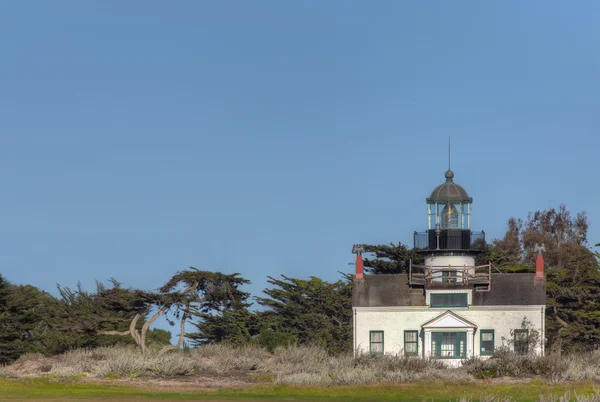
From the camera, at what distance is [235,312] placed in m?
53.0

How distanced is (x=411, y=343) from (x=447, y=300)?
96.7 inches

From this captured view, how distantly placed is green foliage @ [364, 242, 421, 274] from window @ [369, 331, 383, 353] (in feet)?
29.3

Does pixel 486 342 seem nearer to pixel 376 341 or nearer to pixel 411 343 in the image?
pixel 411 343

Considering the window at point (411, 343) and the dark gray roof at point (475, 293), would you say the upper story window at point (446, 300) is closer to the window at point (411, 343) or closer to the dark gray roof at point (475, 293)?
the dark gray roof at point (475, 293)

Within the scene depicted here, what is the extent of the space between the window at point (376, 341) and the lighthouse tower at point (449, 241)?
2872 millimetres

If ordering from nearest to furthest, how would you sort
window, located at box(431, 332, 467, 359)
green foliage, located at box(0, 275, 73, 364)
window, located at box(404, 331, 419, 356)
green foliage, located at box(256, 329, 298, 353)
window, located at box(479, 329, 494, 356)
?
green foliage, located at box(0, 275, 73, 364) → window, located at box(431, 332, 467, 359) → window, located at box(479, 329, 494, 356) → window, located at box(404, 331, 419, 356) → green foliage, located at box(256, 329, 298, 353)

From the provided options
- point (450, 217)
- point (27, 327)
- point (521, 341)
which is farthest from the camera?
point (450, 217)

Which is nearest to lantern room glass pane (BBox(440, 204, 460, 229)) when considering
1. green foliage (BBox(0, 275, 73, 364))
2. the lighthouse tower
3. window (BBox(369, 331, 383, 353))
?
the lighthouse tower

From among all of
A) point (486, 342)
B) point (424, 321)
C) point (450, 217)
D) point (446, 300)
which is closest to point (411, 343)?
point (424, 321)

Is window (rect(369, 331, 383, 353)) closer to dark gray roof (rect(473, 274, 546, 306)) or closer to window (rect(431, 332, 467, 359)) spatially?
window (rect(431, 332, 467, 359))

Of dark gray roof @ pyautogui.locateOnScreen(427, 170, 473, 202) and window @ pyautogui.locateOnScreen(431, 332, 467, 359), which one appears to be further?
dark gray roof @ pyautogui.locateOnScreen(427, 170, 473, 202)

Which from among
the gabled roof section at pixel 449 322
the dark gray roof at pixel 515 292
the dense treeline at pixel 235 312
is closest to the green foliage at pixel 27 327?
the dense treeline at pixel 235 312

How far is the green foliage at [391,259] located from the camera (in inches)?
2173

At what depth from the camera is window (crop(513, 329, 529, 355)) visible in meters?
45.0
